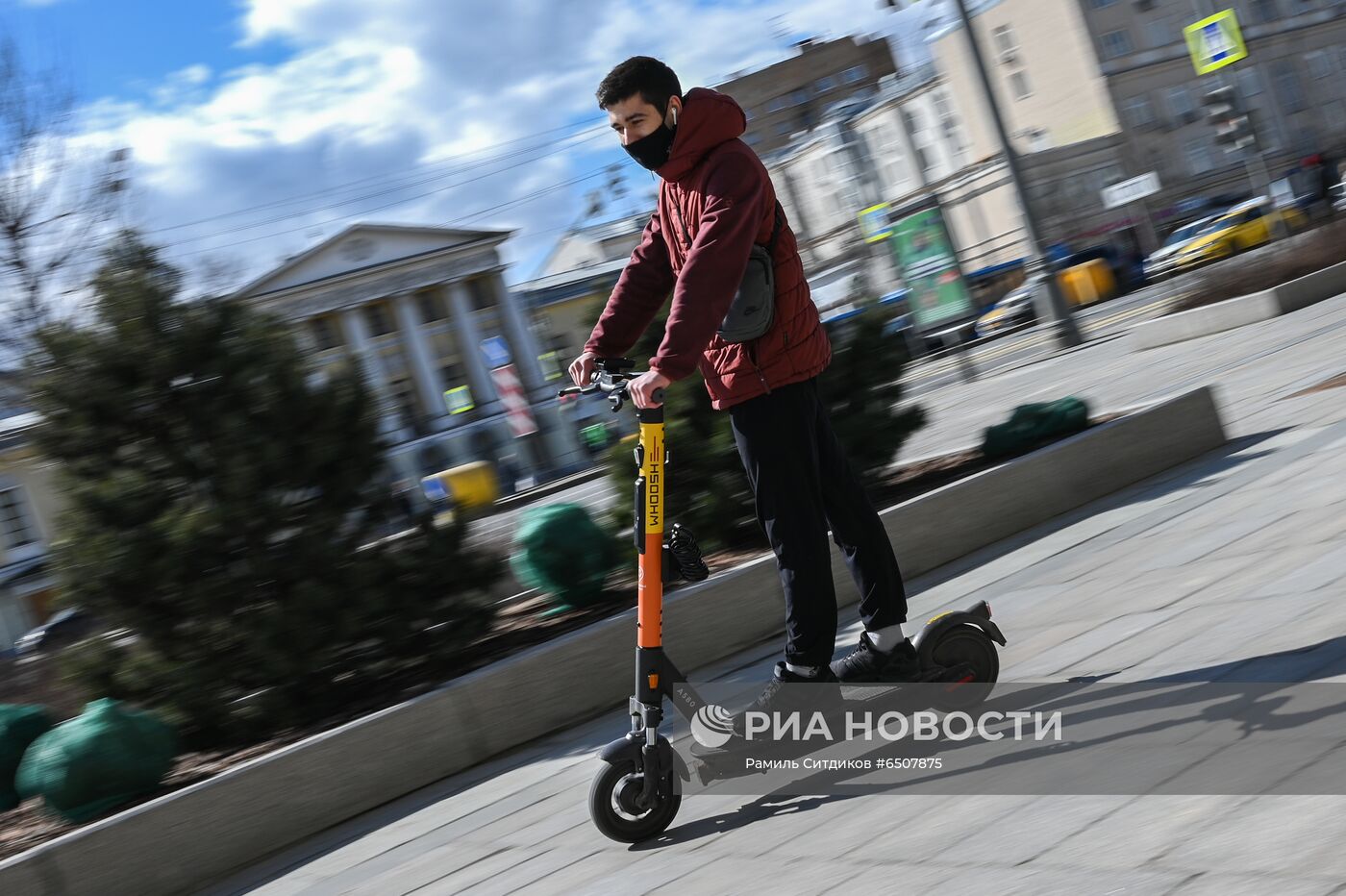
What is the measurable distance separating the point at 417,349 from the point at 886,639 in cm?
6626

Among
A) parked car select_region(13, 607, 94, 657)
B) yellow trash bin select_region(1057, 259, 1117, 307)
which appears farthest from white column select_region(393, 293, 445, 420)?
parked car select_region(13, 607, 94, 657)

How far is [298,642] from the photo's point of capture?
19.1 ft

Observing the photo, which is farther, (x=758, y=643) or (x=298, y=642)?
(x=758, y=643)

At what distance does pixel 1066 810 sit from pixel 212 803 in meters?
3.11

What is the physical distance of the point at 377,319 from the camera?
224 feet

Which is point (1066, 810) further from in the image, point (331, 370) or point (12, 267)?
point (12, 267)

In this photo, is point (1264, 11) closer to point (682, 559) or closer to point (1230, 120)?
point (1230, 120)

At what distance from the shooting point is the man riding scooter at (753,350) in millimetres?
3797

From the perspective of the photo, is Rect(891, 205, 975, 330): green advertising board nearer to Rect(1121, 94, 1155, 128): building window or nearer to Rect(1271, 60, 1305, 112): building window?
Rect(1121, 94, 1155, 128): building window

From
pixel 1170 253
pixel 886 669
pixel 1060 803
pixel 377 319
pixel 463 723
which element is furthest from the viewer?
pixel 377 319

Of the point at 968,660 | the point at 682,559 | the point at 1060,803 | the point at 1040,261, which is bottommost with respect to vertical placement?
the point at 1060,803

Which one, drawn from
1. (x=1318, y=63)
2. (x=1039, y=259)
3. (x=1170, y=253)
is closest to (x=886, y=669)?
(x=1039, y=259)

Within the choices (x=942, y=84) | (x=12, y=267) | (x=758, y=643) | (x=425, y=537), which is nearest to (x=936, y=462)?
(x=758, y=643)

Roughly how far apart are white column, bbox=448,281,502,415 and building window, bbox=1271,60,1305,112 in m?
40.6
